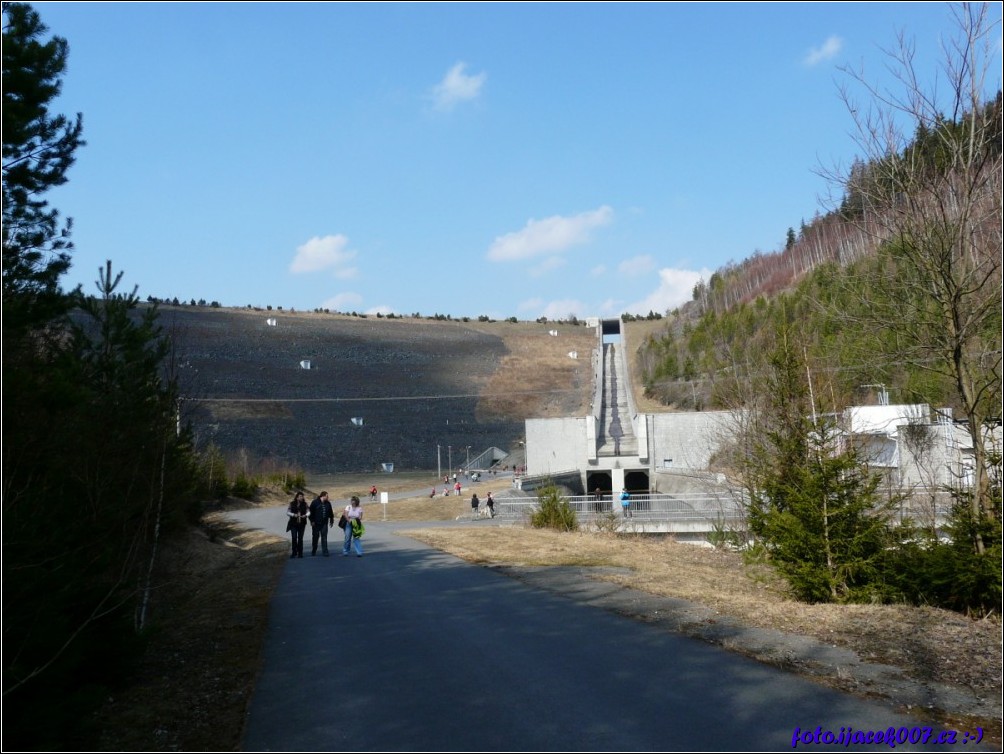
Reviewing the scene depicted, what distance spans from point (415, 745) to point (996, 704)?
4.30 m

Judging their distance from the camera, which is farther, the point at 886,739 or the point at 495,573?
the point at 495,573

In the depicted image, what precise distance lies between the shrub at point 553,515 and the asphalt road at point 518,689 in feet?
45.8

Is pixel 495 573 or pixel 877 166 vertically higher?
pixel 877 166

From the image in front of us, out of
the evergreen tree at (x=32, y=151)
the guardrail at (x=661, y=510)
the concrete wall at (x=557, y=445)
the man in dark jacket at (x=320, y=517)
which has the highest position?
the evergreen tree at (x=32, y=151)

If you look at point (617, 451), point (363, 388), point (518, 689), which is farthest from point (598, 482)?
point (518, 689)

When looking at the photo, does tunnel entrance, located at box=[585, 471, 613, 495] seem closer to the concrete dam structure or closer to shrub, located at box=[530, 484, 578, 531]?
the concrete dam structure

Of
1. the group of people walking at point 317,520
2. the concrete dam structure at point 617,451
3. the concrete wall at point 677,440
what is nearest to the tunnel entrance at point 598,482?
the concrete dam structure at point 617,451

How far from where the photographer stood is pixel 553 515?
2603 centimetres

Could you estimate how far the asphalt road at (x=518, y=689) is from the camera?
5832mm

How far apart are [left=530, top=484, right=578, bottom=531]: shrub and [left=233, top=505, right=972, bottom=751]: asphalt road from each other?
13958 mm

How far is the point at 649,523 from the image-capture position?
2989 centimetres

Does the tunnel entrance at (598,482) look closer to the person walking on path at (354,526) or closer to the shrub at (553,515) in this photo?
the shrub at (553,515)

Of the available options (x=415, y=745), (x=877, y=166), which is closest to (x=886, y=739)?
(x=415, y=745)

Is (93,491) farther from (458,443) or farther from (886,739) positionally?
(458,443)
